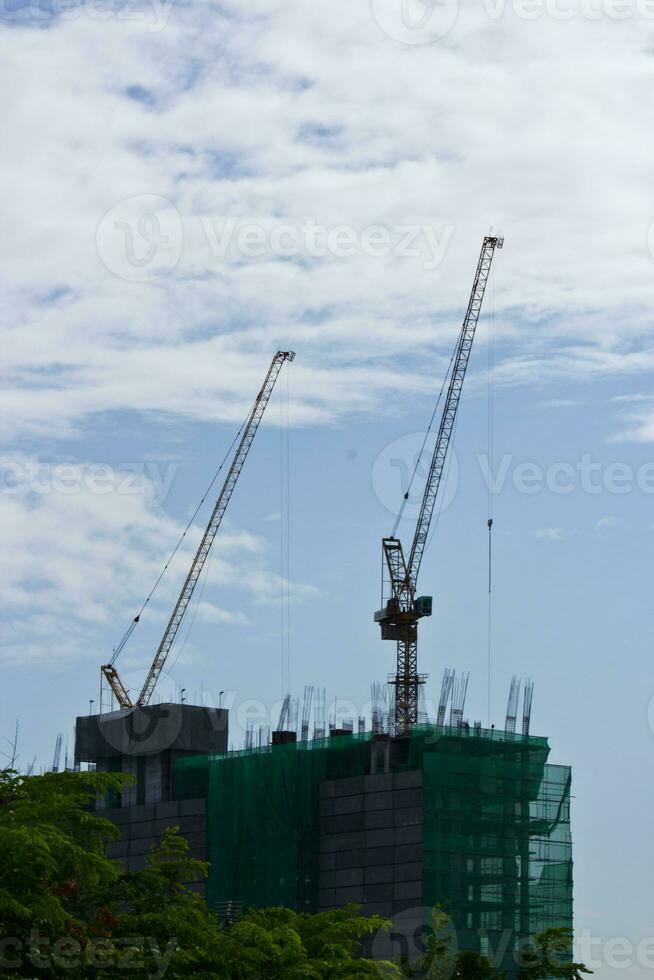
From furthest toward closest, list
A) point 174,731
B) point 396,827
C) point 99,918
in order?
point 174,731, point 396,827, point 99,918

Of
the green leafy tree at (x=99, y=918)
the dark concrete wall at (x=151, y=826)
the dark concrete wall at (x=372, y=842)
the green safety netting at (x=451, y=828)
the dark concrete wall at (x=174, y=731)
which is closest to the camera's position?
the green leafy tree at (x=99, y=918)

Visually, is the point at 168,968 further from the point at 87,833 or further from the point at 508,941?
the point at 508,941

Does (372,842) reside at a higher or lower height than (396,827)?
lower

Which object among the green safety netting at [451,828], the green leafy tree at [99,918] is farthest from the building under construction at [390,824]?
the green leafy tree at [99,918]

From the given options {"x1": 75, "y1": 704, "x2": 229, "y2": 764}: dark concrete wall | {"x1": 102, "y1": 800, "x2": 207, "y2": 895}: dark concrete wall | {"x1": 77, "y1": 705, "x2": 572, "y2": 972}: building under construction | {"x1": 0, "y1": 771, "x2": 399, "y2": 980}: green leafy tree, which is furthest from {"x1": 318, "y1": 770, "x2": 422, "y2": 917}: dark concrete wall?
{"x1": 0, "y1": 771, "x2": 399, "y2": 980}: green leafy tree

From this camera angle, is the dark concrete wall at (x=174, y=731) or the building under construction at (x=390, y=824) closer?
the building under construction at (x=390, y=824)

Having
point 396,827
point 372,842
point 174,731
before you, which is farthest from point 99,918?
point 174,731

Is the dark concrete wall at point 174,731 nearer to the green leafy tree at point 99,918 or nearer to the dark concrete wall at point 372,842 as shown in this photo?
the dark concrete wall at point 372,842

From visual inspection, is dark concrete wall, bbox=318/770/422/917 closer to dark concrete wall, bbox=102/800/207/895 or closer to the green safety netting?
the green safety netting

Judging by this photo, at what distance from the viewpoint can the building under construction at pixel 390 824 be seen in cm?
15212

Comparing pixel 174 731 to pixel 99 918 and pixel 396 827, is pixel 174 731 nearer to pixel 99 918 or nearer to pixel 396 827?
pixel 396 827

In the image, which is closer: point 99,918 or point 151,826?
point 99,918

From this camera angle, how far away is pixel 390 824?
159000 mm

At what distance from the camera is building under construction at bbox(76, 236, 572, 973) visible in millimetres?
152125
